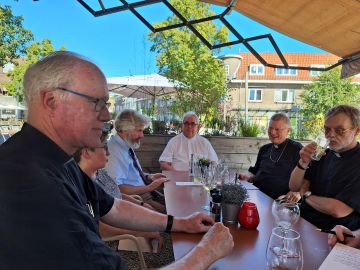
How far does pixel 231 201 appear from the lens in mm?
1657

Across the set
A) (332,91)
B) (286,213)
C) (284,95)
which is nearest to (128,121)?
(286,213)

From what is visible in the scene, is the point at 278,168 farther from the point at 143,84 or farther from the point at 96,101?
the point at 143,84

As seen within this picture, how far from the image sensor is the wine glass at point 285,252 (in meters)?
0.96

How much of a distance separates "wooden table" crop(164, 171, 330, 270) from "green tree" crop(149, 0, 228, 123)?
12.4ft

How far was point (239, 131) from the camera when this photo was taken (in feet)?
17.3

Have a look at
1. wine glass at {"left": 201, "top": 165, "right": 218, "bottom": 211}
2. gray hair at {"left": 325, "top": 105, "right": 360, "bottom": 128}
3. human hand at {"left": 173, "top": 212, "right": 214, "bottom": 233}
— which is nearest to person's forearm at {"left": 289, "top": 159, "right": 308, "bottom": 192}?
gray hair at {"left": 325, "top": 105, "right": 360, "bottom": 128}

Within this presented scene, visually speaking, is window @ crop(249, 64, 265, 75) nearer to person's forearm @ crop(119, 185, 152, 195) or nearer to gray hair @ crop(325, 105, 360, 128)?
gray hair @ crop(325, 105, 360, 128)

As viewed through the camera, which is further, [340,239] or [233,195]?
[233,195]

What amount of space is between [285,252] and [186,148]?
3.15 m

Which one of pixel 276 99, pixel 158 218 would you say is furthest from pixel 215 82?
pixel 276 99

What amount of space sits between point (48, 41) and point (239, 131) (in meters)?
16.3

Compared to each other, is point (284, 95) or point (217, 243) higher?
point (284, 95)

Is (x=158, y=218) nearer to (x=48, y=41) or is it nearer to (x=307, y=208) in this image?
(x=307, y=208)

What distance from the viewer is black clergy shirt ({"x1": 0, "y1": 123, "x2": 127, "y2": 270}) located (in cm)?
70
